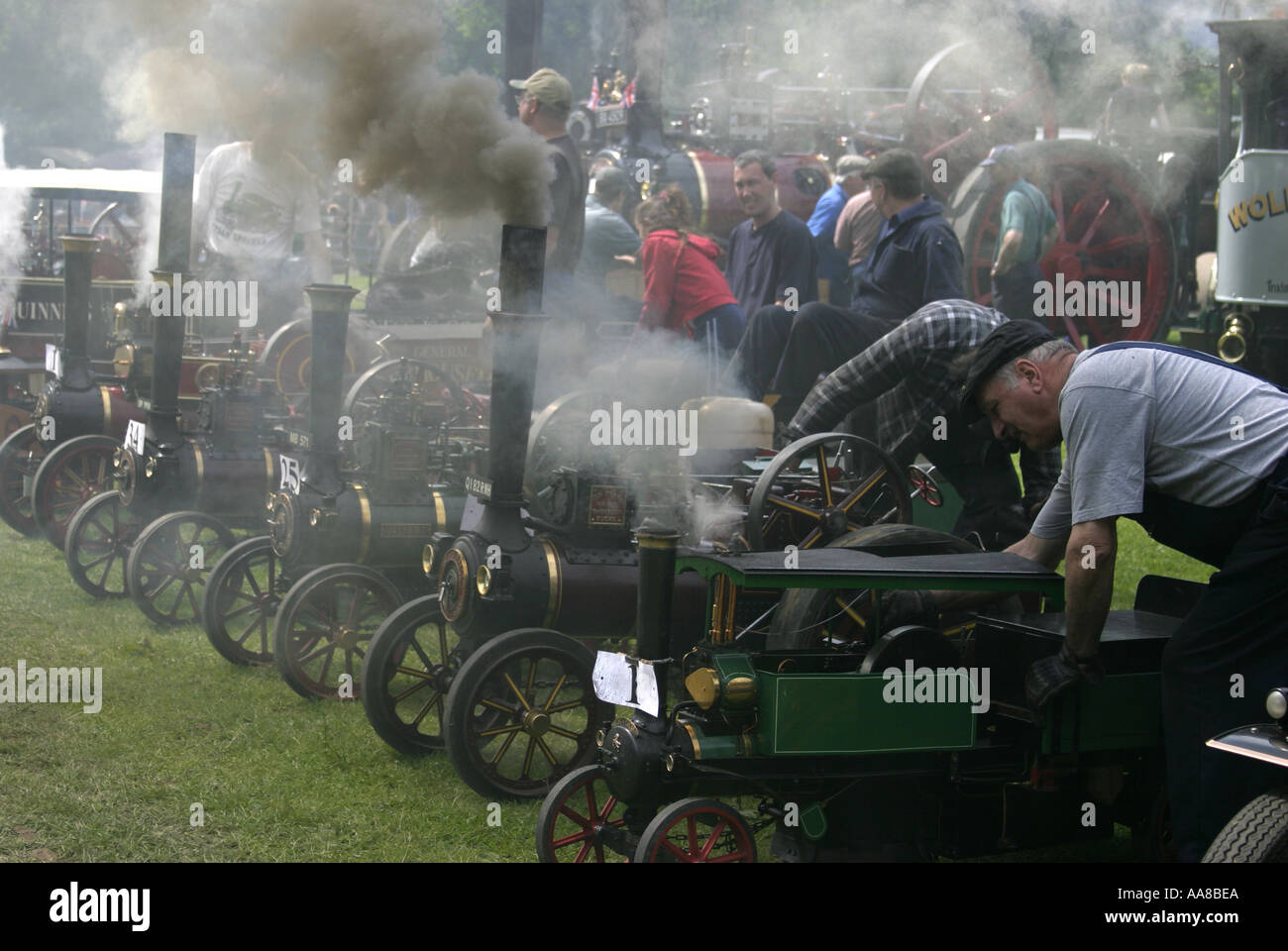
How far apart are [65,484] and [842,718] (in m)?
6.06

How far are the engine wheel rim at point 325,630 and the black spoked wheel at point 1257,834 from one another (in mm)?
3395

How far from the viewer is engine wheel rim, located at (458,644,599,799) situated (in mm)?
4512

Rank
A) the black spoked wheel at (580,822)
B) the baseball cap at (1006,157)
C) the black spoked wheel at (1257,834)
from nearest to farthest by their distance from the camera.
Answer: the black spoked wheel at (1257,834) < the black spoked wheel at (580,822) < the baseball cap at (1006,157)

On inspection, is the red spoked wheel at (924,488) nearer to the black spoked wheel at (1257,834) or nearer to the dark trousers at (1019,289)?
the black spoked wheel at (1257,834)

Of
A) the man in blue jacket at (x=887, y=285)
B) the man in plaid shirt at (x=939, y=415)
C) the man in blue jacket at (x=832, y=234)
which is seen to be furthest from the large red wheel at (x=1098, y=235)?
the man in plaid shirt at (x=939, y=415)

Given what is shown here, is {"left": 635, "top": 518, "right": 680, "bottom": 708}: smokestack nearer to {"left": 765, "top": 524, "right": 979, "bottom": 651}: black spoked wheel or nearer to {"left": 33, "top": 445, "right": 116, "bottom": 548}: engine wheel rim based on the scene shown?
{"left": 765, "top": 524, "right": 979, "bottom": 651}: black spoked wheel

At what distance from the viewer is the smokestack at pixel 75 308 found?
8.10 m

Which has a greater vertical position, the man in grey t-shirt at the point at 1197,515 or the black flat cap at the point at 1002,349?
the black flat cap at the point at 1002,349

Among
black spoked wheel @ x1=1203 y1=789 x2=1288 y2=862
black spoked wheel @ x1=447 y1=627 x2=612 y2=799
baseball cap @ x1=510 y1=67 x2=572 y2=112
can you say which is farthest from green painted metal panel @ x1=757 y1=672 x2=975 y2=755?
baseball cap @ x1=510 y1=67 x2=572 y2=112

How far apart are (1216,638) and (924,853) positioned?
961mm

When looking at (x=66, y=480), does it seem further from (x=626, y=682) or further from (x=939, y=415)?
(x=626, y=682)

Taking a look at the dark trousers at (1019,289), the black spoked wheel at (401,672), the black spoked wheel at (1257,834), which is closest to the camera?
the black spoked wheel at (1257,834)

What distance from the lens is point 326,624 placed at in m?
5.62

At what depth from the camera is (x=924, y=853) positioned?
3.71 meters
